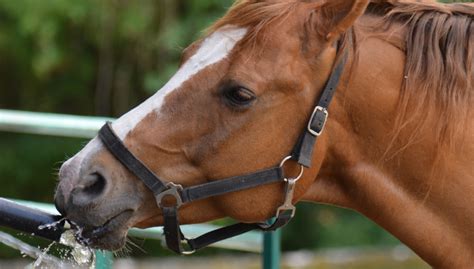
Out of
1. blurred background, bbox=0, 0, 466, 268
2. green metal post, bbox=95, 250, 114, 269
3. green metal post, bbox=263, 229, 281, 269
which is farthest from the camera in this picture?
blurred background, bbox=0, 0, 466, 268

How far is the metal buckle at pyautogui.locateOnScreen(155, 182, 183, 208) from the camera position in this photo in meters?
2.52

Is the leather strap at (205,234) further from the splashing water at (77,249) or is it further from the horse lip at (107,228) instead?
the splashing water at (77,249)

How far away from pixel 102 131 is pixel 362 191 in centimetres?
77

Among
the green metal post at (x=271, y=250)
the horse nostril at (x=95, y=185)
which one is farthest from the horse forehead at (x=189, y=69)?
the green metal post at (x=271, y=250)

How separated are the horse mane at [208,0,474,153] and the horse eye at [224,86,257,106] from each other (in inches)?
6.0

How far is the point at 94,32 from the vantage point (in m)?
8.12

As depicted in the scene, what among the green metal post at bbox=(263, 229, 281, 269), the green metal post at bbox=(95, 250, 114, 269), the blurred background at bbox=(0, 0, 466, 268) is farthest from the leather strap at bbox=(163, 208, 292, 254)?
the blurred background at bbox=(0, 0, 466, 268)

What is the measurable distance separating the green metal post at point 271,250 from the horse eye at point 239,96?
1002 millimetres

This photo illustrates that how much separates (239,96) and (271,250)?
41.5 inches

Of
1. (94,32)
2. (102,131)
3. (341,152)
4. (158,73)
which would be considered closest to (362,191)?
(341,152)

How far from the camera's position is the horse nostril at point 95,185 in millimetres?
2461

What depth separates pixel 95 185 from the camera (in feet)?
8.13

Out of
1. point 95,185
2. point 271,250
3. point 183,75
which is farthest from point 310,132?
point 271,250

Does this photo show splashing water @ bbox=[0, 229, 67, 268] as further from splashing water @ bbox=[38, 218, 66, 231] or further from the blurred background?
the blurred background
